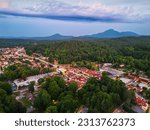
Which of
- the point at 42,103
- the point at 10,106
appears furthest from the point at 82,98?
the point at 10,106

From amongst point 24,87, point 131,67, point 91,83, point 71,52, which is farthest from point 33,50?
point 91,83

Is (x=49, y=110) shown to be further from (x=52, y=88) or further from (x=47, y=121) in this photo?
(x=47, y=121)

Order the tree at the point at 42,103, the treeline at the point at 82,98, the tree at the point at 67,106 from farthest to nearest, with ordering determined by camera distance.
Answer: the tree at the point at 42,103
the treeline at the point at 82,98
the tree at the point at 67,106

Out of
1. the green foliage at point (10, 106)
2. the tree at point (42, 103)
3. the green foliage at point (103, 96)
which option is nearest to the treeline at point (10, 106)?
the green foliage at point (10, 106)

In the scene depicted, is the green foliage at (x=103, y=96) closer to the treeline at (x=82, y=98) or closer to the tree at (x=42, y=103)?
the treeline at (x=82, y=98)

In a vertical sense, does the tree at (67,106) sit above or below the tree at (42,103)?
above

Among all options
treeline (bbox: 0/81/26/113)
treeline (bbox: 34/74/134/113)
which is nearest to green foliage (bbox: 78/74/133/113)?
treeline (bbox: 34/74/134/113)

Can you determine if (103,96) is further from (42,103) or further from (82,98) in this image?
(42,103)

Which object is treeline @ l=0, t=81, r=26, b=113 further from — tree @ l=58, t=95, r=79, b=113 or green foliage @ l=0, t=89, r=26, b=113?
tree @ l=58, t=95, r=79, b=113
